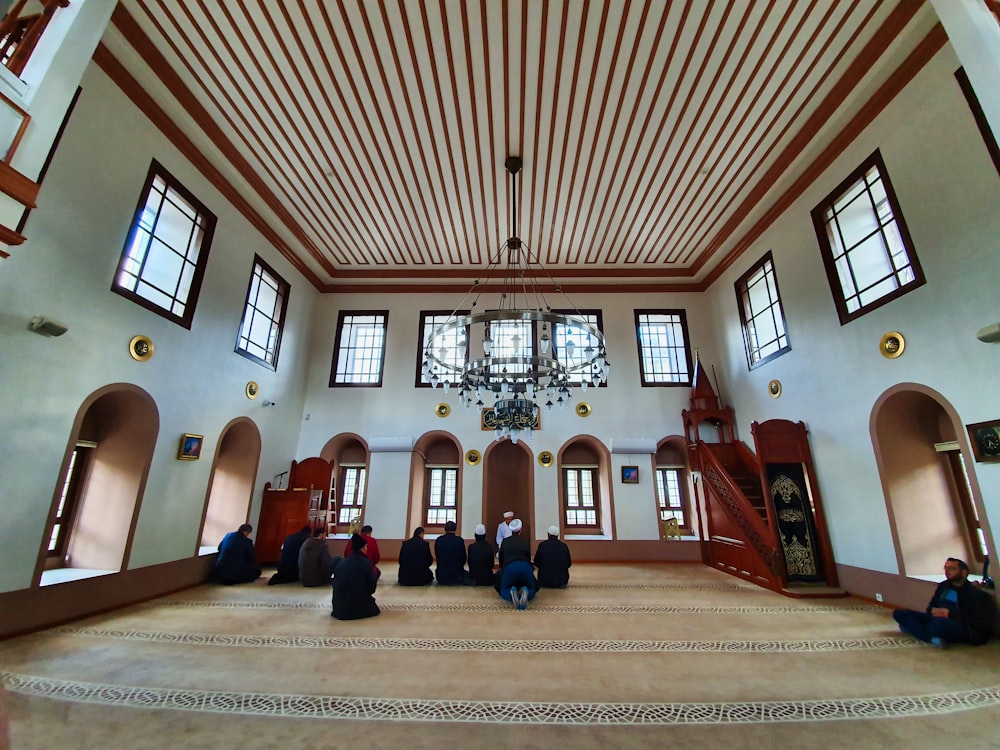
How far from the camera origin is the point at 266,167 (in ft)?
18.9

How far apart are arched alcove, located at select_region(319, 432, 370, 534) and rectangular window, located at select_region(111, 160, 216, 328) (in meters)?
3.46

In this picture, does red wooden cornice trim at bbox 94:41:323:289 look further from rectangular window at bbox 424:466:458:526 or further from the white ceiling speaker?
the white ceiling speaker

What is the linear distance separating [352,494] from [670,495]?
6.03 meters

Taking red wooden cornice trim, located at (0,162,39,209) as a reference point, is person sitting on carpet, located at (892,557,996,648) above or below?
below

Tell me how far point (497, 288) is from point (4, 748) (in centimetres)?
828

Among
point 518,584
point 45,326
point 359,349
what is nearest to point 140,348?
point 45,326

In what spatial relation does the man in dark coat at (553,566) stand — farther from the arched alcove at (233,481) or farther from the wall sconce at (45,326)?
the wall sconce at (45,326)

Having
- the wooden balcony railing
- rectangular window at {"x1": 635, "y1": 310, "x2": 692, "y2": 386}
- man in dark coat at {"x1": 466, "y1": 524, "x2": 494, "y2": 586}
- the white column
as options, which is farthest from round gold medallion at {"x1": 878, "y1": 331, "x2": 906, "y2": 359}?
the wooden balcony railing

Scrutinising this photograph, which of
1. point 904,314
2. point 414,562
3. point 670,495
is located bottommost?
point 414,562

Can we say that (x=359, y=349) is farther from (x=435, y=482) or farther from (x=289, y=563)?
(x=289, y=563)

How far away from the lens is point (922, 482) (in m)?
4.62

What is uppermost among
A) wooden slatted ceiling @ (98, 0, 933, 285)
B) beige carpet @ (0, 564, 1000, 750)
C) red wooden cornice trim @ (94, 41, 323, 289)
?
wooden slatted ceiling @ (98, 0, 933, 285)

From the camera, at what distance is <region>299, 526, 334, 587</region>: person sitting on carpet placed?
215 inches

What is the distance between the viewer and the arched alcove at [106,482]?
4.43 m
